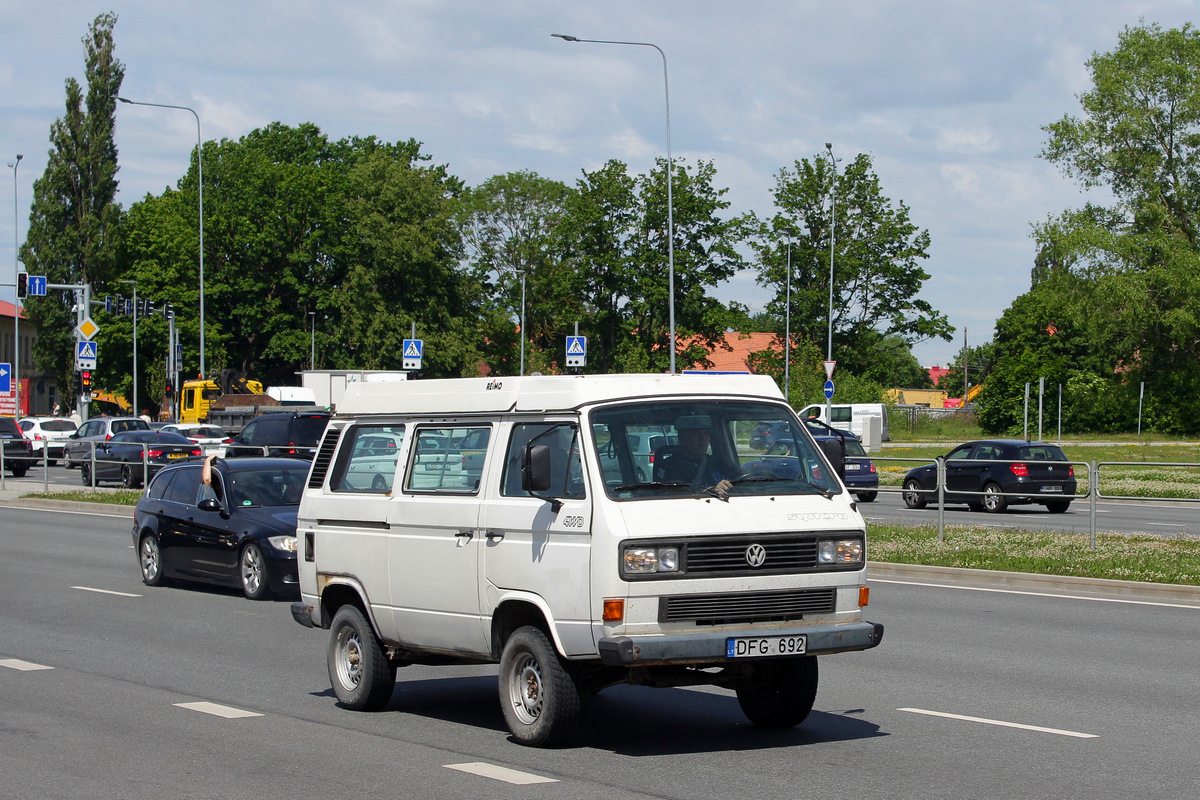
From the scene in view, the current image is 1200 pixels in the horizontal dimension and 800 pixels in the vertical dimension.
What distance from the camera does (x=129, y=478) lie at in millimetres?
34875

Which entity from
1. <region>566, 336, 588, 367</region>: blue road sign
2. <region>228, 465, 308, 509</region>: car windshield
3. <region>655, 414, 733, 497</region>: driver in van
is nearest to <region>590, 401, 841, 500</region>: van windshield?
<region>655, 414, 733, 497</region>: driver in van

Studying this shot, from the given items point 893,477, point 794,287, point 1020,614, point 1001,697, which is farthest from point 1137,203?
point 1001,697

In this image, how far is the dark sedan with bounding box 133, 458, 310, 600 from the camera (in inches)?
592

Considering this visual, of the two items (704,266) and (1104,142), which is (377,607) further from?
(704,266)

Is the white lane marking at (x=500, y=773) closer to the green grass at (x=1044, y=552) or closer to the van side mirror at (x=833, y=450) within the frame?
the van side mirror at (x=833, y=450)

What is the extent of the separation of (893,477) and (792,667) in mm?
29963

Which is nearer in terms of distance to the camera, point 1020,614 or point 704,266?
point 1020,614

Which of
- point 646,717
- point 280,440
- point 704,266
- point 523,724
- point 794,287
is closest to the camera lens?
point 523,724

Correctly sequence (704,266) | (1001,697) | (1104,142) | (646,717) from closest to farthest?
(646,717), (1001,697), (1104,142), (704,266)

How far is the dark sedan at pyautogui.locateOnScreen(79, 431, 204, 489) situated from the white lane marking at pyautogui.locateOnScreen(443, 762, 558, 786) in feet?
86.9

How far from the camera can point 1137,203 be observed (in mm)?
59781

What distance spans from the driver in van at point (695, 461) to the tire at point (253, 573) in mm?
8383

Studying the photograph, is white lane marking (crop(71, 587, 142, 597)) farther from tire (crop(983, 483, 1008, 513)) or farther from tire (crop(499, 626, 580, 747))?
tire (crop(983, 483, 1008, 513))

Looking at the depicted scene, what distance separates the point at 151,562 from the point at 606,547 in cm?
1094
